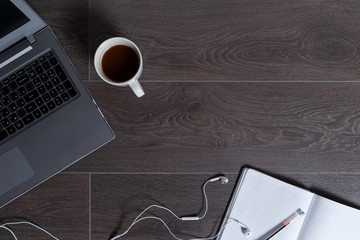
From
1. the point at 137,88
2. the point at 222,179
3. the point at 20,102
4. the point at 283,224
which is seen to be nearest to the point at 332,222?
the point at 283,224

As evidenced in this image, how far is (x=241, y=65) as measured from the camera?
85cm

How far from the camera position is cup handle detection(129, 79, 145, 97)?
2.49 feet

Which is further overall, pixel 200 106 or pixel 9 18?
pixel 200 106

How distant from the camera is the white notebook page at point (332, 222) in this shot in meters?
0.81

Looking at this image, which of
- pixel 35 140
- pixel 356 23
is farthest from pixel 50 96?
pixel 356 23

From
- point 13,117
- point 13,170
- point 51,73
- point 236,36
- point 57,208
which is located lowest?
point 57,208

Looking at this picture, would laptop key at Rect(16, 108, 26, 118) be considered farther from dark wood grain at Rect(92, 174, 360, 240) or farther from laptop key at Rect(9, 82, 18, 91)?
dark wood grain at Rect(92, 174, 360, 240)

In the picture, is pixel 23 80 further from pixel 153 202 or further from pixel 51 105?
pixel 153 202

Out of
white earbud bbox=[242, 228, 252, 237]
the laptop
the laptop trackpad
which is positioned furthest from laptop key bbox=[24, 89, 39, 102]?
white earbud bbox=[242, 228, 252, 237]

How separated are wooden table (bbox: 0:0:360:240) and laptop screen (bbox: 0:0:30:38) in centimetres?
13

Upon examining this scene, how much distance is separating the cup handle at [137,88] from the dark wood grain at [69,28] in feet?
0.50

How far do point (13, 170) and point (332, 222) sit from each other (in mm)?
729

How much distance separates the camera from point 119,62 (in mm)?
789

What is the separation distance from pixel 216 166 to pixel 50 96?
412 millimetres
